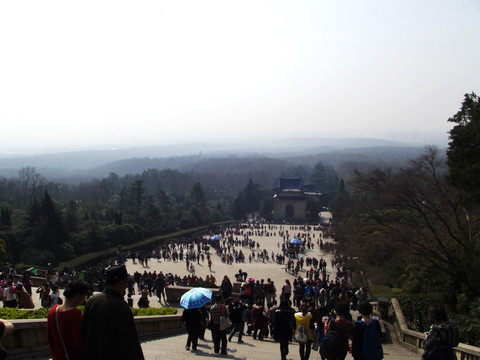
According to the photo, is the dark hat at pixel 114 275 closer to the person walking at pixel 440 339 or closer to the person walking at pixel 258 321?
the person walking at pixel 440 339

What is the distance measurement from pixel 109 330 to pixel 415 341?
868 centimetres

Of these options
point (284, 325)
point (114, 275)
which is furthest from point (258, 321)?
point (114, 275)

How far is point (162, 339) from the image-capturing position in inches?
398

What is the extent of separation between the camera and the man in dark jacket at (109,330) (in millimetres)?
3375

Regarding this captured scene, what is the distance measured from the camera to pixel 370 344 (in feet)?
17.3

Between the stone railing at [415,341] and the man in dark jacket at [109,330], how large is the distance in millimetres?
5692

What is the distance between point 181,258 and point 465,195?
974 inches

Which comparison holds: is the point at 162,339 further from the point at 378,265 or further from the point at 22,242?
the point at 22,242

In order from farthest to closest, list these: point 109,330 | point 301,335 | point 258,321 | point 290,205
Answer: point 290,205
point 258,321
point 301,335
point 109,330

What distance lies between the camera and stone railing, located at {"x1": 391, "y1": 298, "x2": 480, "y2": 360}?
7.05 metres

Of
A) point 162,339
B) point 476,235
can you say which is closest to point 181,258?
point 476,235

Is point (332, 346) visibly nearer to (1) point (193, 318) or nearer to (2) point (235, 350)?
(1) point (193, 318)

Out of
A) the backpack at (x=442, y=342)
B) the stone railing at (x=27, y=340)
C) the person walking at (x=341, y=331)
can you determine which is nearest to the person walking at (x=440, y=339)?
the backpack at (x=442, y=342)

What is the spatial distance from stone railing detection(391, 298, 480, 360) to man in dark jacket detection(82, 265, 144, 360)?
569cm
